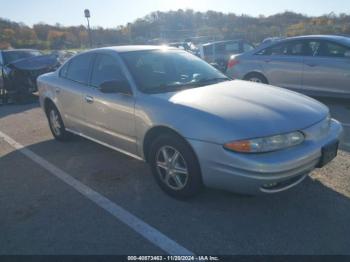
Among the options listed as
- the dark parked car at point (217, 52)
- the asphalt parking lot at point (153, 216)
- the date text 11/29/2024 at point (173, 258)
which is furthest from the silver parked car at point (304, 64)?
the dark parked car at point (217, 52)

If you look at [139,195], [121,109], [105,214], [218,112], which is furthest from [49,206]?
[218,112]

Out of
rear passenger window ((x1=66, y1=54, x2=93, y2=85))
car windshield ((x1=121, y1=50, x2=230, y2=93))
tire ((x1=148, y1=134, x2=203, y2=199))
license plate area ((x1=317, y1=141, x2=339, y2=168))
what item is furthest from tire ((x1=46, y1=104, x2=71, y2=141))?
license plate area ((x1=317, y1=141, x2=339, y2=168))

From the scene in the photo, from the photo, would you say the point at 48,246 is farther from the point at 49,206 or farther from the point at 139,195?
the point at 139,195

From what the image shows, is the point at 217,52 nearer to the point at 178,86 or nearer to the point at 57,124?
the point at 57,124

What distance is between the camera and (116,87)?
4137mm

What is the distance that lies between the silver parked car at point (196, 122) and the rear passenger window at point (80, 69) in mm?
17

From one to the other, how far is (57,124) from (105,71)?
1.79 m

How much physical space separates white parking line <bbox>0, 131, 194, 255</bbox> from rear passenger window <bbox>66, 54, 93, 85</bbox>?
1.27 meters

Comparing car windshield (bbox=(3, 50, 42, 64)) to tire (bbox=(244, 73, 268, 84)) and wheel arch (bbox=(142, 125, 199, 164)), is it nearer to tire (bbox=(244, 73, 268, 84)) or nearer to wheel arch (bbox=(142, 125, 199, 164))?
tire (bbox=(244, 73, 268, 84))

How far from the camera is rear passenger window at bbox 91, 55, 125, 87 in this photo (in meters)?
4.52

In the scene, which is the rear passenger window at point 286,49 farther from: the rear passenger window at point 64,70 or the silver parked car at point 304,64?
the rear passenger window at point 64,70

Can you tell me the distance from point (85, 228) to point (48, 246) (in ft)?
1.18

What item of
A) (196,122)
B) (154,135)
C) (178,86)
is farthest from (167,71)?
(196,122)

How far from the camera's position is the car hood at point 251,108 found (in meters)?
3.23
